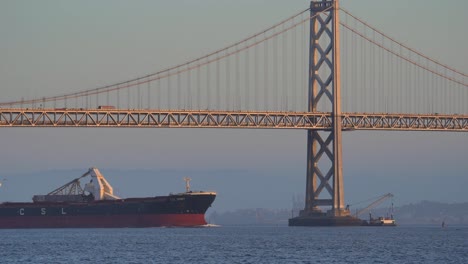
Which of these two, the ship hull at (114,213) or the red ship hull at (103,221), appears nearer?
the ship hull at (114,213)

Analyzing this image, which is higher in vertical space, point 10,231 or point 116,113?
point 116,113

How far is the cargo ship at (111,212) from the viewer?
11081 centimetres

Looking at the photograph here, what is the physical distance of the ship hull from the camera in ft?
364

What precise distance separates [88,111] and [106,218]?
37.5ft

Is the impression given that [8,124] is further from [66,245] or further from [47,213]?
[66,245]

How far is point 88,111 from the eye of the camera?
104375 millimetres

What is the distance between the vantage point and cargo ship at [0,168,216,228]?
4363 inches

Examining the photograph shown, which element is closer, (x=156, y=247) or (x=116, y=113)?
(x=156, y=247)

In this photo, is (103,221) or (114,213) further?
(103,221)

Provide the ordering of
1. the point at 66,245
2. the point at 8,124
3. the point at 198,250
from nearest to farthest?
the point at 198,250 < the point at 66,245 < the point at 8,124

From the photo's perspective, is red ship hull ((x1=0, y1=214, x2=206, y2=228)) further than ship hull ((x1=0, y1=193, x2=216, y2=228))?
Yes

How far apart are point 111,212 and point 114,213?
25cm

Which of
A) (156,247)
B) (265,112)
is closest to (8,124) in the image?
(265,112)

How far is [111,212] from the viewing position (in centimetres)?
11200
